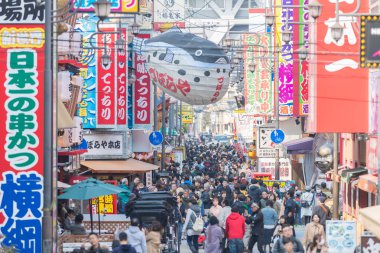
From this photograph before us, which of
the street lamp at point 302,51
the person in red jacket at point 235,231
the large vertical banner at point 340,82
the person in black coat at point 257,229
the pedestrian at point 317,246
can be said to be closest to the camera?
the pedestrian at point 317,246

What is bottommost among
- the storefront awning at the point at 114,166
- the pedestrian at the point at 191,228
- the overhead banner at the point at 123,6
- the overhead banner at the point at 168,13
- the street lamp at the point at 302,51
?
the pedestrian at the point at 191,228

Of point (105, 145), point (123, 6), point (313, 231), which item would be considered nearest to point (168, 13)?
point (105, 145)

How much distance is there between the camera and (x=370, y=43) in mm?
20438

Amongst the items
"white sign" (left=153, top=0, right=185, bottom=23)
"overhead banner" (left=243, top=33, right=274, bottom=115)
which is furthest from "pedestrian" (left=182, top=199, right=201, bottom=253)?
"white sign" (left=153, top=0, right=185, bottom=23)

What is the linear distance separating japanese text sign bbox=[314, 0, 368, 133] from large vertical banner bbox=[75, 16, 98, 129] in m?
11.8

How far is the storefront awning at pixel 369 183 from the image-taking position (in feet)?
80.7

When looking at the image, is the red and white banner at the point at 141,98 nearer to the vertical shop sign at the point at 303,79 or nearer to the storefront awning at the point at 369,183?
the vertical shop sign at the point at 303,79

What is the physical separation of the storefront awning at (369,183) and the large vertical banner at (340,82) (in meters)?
1.23

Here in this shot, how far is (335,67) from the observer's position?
26.8 meters

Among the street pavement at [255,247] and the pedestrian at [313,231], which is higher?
the pedestrian at [313,231]

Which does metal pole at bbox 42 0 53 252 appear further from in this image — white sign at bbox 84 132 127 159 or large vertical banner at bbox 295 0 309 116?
white sign at bbox 84 132 127 159

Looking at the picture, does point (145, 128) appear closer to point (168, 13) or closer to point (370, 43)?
point (370, 43)

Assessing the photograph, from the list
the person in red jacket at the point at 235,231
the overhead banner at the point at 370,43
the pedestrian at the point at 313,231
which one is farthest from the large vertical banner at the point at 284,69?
the overhead banner at the point at 370,43

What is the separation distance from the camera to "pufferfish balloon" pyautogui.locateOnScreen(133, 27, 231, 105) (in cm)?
2727
